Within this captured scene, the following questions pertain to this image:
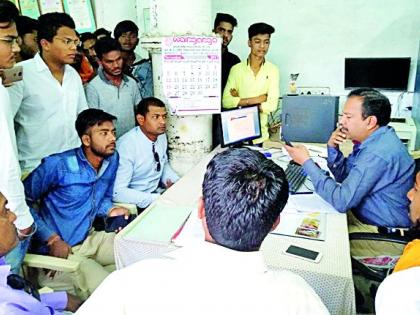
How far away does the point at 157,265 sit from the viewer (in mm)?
778

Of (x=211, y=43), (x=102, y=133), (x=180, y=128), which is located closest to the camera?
(x=102, y=133)

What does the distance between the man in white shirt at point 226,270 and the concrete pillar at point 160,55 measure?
4.82 ft

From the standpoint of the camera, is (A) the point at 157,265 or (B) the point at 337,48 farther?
(B) the point at 337,48

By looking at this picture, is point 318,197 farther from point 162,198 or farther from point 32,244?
point 32,244

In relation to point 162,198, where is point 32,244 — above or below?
below

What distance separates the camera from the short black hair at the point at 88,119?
1952 millimetres

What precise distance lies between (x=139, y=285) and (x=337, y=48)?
3742 mm

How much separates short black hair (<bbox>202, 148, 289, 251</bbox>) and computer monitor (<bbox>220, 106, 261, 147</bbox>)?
5.33 ft

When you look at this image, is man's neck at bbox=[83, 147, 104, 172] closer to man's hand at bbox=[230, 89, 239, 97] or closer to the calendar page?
the calendar page

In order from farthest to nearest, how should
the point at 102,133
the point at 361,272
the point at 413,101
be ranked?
the point at 413,101, the point at 102,133, the point at 361,272

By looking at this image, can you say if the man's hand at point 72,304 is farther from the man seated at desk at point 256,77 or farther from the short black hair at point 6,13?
the man seated at desk at point 256,77

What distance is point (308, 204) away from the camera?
5.51ft

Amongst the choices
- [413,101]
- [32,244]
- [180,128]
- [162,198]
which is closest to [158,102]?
[180,128]

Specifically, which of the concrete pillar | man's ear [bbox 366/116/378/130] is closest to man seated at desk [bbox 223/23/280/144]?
the concrete pillar
